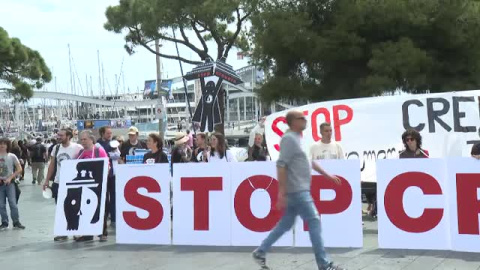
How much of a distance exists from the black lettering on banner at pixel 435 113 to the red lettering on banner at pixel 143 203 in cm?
452

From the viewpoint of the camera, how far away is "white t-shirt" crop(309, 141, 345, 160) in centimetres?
949

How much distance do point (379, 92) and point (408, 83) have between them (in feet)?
3.34

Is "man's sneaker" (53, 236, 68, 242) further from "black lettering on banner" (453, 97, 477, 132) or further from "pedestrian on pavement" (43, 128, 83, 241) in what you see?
"black lettering on banner" (453, 97, 477, 132)

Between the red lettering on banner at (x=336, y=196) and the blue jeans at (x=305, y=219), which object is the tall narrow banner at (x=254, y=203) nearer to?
the red lettering on banner at (x=336, y=196)

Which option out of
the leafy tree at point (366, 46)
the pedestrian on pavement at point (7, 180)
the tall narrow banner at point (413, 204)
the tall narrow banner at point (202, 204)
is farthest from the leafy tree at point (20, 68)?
the tall narrow banner at point (413, 204)

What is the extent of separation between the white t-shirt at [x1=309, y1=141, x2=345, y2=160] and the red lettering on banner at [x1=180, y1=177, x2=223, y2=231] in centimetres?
161

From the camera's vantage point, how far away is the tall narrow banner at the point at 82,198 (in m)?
9.59

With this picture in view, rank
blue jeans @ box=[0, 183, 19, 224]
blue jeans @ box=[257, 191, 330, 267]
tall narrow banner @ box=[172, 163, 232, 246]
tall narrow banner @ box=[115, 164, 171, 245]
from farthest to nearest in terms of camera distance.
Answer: blue jeans @ box=[0, 183, 19, 224], tall narrow banner @ box=[115, 164, 171, 245], tall narrow banner @ box=[172, 163, 232, 246], blue jeans @ box=[257, 191, 330, 267]

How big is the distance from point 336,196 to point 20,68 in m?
21.1

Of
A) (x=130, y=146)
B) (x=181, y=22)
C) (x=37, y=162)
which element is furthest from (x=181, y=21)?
(x=130, y=146)

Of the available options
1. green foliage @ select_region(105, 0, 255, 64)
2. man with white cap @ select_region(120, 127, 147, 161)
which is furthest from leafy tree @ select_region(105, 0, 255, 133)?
man with white cap @ select_region(120, 127, 147, 161)

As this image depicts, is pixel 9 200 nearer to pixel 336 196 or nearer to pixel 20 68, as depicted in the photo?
pixel 336 196

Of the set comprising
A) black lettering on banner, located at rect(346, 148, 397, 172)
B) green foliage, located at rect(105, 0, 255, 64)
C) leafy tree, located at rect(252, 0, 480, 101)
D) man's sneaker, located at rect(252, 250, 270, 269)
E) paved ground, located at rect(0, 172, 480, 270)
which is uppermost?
green foliage, located at rect(105, 0, 255, 64)

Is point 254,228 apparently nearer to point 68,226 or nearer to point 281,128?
point 68,226
